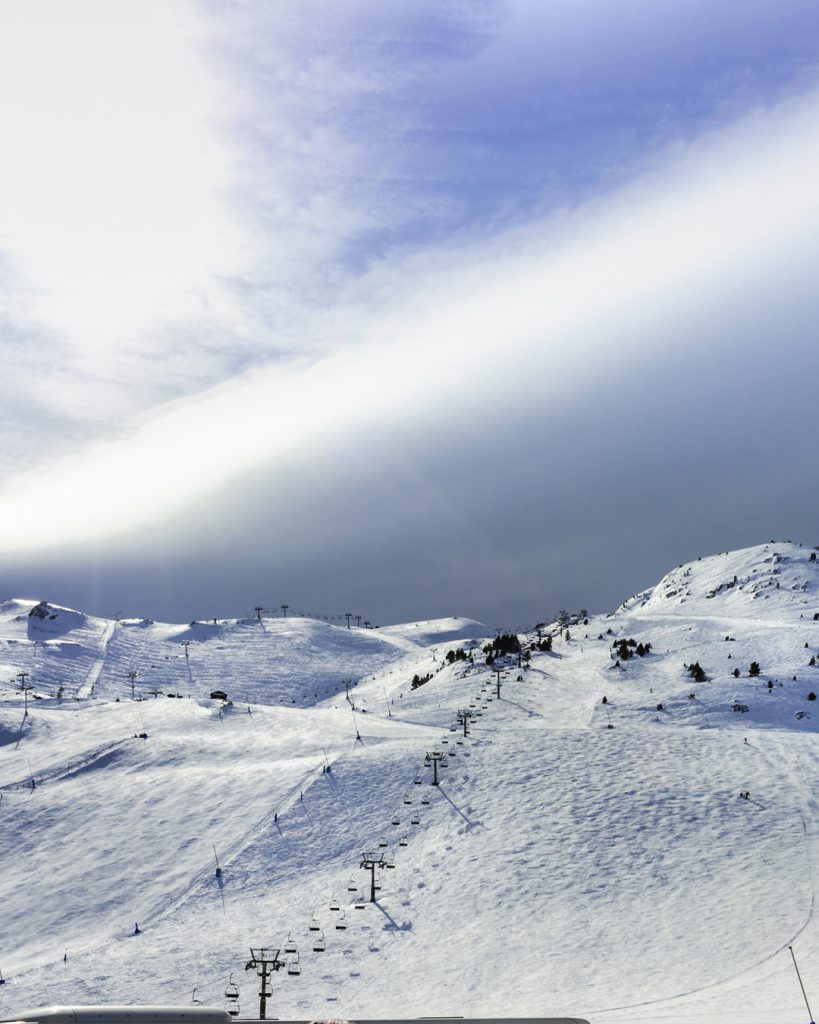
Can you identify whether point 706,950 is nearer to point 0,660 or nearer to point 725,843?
point 725,843

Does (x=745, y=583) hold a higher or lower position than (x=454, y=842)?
higher

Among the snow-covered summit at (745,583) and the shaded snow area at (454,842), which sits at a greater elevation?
the snow-covered summit at (745,583)

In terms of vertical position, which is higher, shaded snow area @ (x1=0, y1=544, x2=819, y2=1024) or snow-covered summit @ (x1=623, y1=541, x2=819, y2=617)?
snow-covered summit @ (x1=623, y1=541, x2=819, y2=617)

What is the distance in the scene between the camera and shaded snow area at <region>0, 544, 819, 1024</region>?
158 ft

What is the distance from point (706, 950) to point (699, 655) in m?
64.3

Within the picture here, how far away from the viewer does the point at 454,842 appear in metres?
64.6

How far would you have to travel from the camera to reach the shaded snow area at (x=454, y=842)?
158 ft

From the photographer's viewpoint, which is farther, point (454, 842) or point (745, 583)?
point (745, 583)

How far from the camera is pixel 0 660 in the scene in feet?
521

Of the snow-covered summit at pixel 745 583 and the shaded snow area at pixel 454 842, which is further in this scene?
the snow-covered summit at pixel 745 583

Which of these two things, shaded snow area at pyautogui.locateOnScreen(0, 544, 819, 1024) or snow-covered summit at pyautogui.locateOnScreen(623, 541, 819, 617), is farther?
snow-covered summit at pyautogui.locateOnScreen(623, 541, 819, 617)

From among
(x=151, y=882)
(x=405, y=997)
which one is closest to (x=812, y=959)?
(x=405, y=997)

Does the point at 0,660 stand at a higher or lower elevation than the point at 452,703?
higher

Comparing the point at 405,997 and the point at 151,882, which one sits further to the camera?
the point at 151,882
